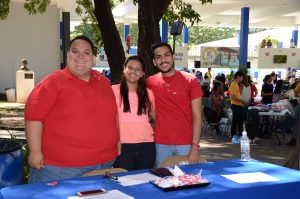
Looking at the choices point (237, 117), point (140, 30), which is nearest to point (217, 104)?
point (237, 117)

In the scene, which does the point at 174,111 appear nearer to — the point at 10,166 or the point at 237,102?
the point at 10,166

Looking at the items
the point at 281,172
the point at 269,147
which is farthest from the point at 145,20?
the point at 269,147

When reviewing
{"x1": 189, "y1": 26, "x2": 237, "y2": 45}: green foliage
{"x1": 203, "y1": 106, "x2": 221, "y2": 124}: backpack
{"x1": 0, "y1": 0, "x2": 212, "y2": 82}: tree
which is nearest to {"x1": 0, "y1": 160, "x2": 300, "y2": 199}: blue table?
{"x1": 0, "y1": 0, "x2": 212, "y2": 82}: tree

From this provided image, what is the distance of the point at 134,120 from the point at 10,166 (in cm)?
123

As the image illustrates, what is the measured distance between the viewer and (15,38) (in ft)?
76.9

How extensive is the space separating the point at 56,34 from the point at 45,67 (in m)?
1.95

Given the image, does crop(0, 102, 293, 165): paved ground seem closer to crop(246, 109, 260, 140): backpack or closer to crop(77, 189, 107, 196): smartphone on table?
crop(246, 109, 260, 140): backpack

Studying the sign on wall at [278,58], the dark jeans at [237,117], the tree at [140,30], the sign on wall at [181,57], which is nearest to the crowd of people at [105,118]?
the tree at [140,30]

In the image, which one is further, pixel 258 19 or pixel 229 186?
pixel 258 19

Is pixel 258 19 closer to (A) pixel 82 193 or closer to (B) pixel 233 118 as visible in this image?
(B) pixel 233 118

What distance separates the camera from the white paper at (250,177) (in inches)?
122

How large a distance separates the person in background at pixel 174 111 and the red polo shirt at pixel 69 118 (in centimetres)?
87

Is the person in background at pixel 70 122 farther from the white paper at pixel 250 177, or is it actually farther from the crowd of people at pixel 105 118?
the white paper at pixel 250 177

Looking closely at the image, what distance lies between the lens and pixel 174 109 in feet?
13.5
